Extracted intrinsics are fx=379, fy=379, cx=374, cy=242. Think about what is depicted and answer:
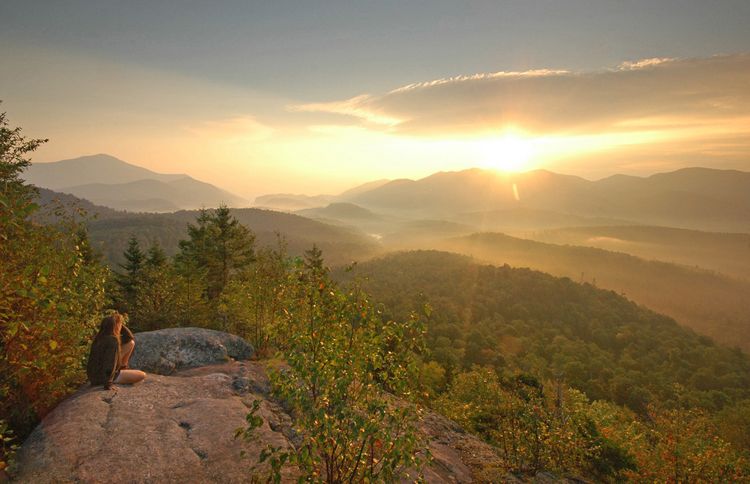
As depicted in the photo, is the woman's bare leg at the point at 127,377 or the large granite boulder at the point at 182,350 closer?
the woman's bare leg at the point at 127,377

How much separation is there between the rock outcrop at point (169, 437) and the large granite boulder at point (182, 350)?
10 centimetres

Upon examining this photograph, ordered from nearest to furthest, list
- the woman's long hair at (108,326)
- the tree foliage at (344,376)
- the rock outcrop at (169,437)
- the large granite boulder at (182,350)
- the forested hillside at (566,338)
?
the tree foliage at (344,376), the rock outcrop at (169,437), the woman's long hair at (108,326), the large granite boulder at (182,350), the forested hillside at (566,338)

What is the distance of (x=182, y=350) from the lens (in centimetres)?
1409

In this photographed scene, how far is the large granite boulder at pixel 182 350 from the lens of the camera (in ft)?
43.4

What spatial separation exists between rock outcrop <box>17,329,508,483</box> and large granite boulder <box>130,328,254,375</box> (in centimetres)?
10

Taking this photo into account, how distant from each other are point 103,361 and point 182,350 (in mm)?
4469

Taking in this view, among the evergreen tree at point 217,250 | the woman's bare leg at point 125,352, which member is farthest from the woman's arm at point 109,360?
the evergreen tree at point 217,250

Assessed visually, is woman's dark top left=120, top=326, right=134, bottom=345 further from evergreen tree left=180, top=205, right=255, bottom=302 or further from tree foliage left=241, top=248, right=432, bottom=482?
evergreen tree left=180, top=205, right=255, bottom=302

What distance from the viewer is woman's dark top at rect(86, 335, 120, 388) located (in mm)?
9734

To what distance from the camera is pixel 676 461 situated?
12391mm

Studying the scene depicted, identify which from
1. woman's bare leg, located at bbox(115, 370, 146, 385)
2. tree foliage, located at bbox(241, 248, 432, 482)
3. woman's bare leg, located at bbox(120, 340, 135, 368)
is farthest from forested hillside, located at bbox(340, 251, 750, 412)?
tree foliage, located at bbox(241, 248, 432, 482)

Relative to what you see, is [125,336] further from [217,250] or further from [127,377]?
[217,250]

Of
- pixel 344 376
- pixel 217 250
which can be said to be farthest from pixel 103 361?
pixel 217 250

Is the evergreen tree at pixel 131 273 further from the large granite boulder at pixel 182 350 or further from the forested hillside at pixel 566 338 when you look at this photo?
the large granite boulder at pixel 182 350
